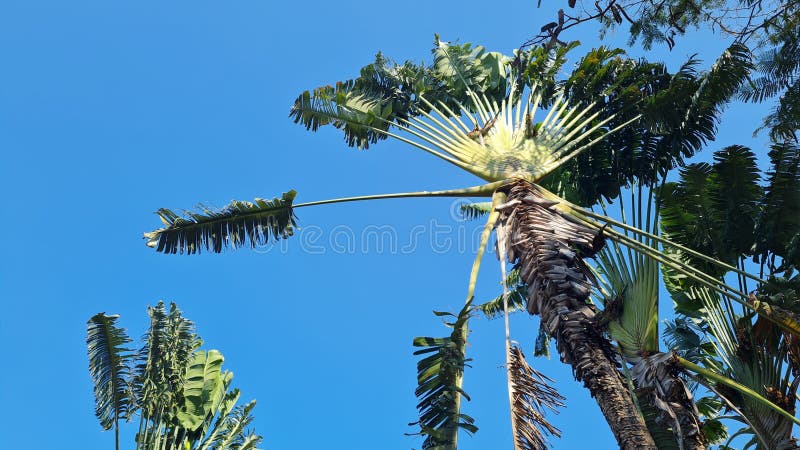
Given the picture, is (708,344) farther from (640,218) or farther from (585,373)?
(585,373)

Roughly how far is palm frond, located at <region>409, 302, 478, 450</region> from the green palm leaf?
4.37 metres

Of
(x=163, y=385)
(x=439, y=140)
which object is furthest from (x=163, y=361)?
(x=439, y=140)

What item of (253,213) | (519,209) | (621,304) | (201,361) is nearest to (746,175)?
(621,304)

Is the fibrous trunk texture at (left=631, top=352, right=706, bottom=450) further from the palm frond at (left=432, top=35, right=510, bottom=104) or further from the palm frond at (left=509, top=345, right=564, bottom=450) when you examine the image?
the palm frond at (left=432, top=35, right=510, bottom=104)

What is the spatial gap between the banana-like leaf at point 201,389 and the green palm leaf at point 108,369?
A: 891mm

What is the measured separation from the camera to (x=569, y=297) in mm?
6328

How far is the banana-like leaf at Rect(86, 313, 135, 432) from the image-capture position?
9398 millimetres

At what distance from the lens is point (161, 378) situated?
9750 millimetres

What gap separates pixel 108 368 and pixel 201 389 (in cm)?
147

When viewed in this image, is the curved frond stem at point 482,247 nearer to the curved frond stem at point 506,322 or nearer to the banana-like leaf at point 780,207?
the curved frond stem at point 506,322

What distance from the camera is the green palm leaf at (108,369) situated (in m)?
9.40

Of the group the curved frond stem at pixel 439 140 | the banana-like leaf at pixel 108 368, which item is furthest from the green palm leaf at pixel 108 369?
the curved frond stem at pixel 439 140

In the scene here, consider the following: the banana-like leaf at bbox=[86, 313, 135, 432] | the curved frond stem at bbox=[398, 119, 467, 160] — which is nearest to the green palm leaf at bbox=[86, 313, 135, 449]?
the banana-like leaf at bbox=[86, 313, 135, 432]

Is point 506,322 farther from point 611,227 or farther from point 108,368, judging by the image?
point 108,368
